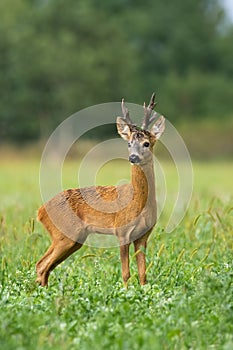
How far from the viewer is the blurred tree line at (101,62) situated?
5238 centimetres

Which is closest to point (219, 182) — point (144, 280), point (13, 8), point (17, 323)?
point (144, 280)

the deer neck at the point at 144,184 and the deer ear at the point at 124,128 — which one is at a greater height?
the deer ear at the point at 124,128

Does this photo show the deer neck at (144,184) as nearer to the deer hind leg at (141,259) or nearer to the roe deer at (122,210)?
the roe deer at (122,210)

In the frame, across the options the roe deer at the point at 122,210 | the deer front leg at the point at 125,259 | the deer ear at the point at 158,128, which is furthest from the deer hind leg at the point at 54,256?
the deer ear at the point at 158,128

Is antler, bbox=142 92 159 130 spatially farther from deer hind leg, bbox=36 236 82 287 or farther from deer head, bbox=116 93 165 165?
deer hind leg, bbox=36 236 82 287

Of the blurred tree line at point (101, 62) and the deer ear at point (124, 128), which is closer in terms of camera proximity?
the deer ear at point (124, 128)

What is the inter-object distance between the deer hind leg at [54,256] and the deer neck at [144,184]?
2.28 feet

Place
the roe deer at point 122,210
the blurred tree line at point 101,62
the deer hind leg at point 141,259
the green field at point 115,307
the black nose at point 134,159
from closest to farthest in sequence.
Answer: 1. the green field at point 115,307
2. the black nose at point 134,159
3. the roe deer at point 122,210
4. the deer hind leg at point 141,259
5. the blurred tree line at point 101,62

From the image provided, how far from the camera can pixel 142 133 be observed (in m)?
A: 7.84

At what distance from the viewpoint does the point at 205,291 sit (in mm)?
6406

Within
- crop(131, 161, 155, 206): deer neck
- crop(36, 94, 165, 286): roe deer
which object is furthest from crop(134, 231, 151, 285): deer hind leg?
crop(131, 161, 155, 206): deer neck

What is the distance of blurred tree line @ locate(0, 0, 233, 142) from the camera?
52.4m

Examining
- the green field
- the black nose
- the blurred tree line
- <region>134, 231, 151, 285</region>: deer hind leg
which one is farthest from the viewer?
the blurred tree line

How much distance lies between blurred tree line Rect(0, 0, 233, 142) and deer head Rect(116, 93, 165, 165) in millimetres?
42819
